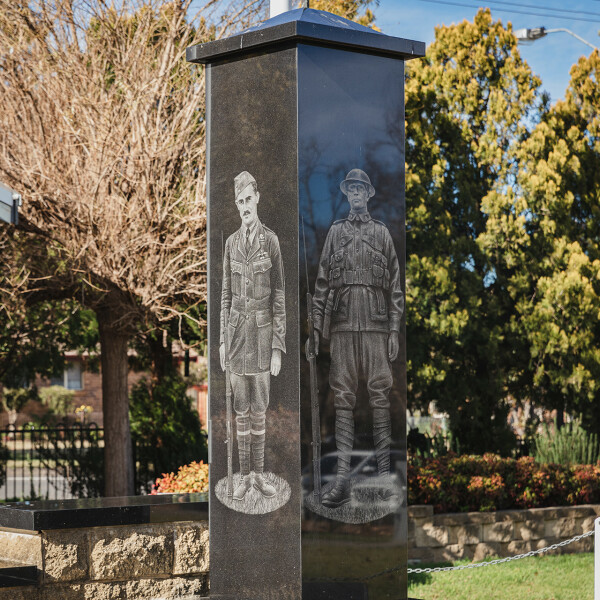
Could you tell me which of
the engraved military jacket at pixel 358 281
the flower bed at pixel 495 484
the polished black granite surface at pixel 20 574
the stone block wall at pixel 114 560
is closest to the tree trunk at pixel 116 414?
the flower bed at pixel 495 484

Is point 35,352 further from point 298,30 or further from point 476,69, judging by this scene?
point 298,30

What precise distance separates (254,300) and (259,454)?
81 centimetres

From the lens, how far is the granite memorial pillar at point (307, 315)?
14.4ft

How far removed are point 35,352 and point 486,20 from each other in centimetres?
913

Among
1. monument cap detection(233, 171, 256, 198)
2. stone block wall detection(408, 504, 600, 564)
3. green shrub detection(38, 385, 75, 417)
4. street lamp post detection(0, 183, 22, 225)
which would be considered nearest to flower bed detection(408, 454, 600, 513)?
stone block wall detection(408, 504, 600, 564)

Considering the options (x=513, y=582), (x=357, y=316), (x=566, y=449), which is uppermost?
(x=357, y=316)

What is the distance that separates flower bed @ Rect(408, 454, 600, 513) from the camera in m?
Answer: 10.1

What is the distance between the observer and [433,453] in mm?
12195

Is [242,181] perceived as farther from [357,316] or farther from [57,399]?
[57,399]

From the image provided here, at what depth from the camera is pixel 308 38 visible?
4.45 meters

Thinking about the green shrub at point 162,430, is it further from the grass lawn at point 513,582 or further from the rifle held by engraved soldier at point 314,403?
the rifle held by engraved soldier at point 314,403

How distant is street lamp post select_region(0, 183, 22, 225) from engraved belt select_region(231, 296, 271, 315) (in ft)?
11.9

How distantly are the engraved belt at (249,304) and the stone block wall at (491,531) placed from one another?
5661 mm

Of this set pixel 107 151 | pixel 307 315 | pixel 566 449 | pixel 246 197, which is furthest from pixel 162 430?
pixel 307 315
